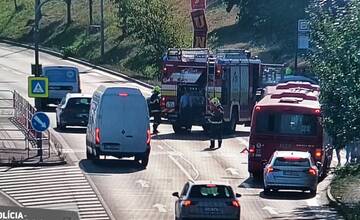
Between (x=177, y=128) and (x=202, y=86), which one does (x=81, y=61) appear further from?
(x=202, y=86)

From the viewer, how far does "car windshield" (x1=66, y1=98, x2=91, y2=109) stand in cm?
4662

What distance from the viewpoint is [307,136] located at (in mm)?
35281

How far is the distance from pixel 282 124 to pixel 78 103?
45.1 feet

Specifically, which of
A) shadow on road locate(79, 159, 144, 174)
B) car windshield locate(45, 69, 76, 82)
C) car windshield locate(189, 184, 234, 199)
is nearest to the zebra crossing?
shadow on road locate(79, 159, 144, 174)

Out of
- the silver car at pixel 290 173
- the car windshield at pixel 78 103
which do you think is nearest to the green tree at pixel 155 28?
the car windshield at pixel 78 103

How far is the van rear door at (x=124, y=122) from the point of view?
36125 millimetres

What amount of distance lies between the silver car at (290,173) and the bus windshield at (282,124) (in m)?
2.25

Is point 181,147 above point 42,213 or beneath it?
beneath

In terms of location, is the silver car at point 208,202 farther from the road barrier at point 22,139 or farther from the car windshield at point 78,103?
the car windshield at point 78,103

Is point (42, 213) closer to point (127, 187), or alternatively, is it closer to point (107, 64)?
point (127, 187)

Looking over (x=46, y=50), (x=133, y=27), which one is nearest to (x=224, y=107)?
(x=133, y=27)

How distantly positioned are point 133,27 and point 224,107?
3099cm

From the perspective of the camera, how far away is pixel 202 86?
4681cm

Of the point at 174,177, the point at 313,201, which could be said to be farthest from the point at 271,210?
the point at 174,177
